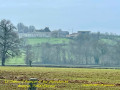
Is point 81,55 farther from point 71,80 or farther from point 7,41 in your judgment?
point 71,80

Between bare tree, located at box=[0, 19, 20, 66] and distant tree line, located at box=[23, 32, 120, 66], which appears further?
distant tree line, located at box=[23, 32, 120, 66]

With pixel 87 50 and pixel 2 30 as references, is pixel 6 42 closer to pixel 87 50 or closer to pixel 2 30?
pixel 2 30

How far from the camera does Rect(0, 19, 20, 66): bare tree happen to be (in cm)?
8481

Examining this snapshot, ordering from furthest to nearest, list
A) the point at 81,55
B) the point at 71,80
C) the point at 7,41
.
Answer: the point at 81,55 < the point at 7,41 < the point at 71,80

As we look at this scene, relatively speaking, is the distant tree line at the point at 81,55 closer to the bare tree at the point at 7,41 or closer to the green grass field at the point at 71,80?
the bare tree at the point at 7,41

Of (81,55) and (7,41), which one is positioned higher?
(7,41)

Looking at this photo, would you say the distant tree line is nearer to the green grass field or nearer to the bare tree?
the bare tree

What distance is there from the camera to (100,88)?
2575 cm

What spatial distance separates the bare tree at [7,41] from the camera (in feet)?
278

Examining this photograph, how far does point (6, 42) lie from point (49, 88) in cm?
6144

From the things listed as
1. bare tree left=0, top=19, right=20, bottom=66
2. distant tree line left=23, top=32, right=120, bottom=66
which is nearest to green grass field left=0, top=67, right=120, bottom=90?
bare tree left=0, top=19, right=20, bottom=66

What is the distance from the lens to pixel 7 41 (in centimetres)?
8575

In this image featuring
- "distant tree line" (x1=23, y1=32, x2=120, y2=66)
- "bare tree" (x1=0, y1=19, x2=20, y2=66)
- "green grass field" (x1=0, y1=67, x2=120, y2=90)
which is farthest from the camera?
"distant tree line" (x1=23, y1=32, x2=120, y2=66)

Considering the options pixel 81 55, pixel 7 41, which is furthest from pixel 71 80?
pixel 81 55
